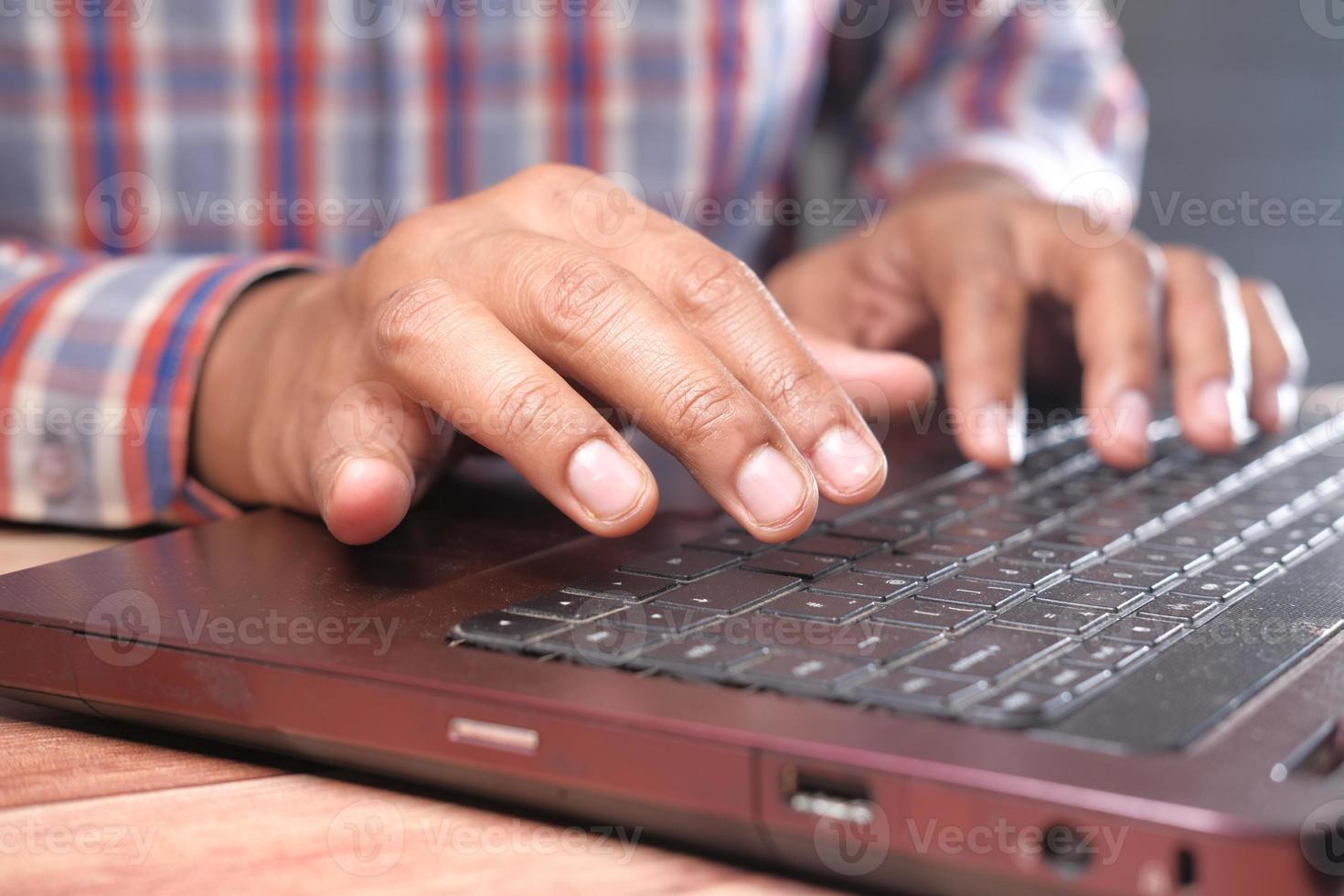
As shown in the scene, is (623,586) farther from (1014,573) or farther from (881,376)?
(881,376)

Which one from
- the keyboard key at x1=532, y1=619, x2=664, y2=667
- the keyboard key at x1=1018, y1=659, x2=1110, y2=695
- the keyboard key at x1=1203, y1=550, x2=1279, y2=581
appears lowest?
the keyboard key at x1=1203, y1=550, x2=1279, y2=581

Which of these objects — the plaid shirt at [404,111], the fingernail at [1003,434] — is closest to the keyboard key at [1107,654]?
the fingernail at [1003,434]

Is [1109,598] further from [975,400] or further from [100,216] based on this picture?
[100,216]

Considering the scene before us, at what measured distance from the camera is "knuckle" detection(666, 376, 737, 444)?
49cm

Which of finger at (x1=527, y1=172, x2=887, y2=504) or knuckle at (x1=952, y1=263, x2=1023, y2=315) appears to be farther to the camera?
knuckle at (x1=952, y1=263, x2=1023, y2=315)

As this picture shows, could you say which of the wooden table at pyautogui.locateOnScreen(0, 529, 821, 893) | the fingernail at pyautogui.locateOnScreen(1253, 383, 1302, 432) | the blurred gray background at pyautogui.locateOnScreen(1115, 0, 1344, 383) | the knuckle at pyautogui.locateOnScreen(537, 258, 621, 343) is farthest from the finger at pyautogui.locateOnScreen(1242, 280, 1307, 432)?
the blurred gray background at pyautogui.locateOnScreen(1115, 0, 1344, 383)

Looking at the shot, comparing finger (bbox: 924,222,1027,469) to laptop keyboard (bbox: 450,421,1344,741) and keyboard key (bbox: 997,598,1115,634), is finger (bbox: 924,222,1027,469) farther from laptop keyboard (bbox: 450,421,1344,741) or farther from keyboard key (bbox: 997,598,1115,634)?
keyboard key (bbox: 997,598,1115,634)

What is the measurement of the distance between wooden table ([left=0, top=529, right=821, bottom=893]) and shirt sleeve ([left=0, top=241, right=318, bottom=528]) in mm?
307

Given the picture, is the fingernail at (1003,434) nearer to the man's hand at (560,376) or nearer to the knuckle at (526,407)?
the man's hand at (560,376)

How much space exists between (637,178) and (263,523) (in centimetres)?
68

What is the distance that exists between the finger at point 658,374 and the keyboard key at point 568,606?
0.27 feet

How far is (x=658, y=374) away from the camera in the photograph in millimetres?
501

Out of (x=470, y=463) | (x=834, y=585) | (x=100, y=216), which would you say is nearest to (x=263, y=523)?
(x=470, y=463)

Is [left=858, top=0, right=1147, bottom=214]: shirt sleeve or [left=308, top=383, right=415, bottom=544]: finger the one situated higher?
[left=858, top=0, right=1147, bottom=214]: shirt sleeve
